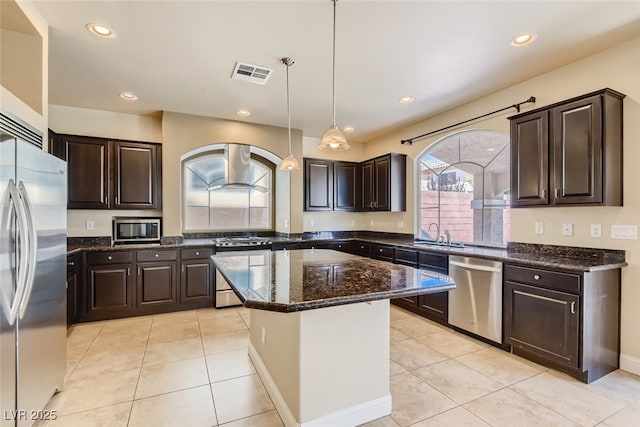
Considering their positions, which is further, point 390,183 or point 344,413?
point 390,183

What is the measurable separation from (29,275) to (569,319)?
12.1 ft

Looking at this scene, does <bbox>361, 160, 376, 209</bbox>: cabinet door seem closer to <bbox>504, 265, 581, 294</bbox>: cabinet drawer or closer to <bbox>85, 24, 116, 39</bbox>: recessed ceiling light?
<bbox>504, 265, 581, 294</bbox>: cabinet drawer

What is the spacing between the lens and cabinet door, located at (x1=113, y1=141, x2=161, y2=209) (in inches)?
157

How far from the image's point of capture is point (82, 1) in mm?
2061

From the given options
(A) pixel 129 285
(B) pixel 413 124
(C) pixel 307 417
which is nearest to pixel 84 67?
(A) pixel 129 285

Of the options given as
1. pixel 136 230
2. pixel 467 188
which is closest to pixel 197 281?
pixel 136 230

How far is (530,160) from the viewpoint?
9.48 feet

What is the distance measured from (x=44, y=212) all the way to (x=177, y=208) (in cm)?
235

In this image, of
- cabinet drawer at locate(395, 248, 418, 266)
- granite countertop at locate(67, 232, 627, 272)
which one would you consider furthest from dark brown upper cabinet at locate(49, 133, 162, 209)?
cabinet drawer at locate(395, 248, 418, 266)

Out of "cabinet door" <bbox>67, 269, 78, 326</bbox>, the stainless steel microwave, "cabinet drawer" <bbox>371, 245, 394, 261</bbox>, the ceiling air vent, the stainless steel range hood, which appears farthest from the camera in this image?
the stainless steel range hood

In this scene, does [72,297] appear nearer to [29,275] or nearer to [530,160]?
[29,275]

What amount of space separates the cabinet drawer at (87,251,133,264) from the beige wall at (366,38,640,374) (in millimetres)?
4595

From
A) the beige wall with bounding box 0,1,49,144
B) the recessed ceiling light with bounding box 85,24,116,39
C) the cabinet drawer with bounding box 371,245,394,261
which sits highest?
the recessed ceiling light with bounding box 85,24,116,39

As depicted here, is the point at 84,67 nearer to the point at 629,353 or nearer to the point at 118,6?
the point at 118,6
